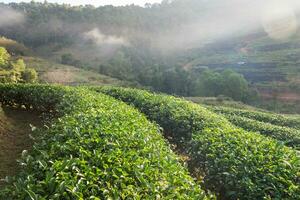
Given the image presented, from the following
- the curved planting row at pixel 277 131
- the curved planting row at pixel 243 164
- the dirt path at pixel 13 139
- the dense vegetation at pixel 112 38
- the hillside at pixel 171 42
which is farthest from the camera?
the dense vegetation at pixel 112 38

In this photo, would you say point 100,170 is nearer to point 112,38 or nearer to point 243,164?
point 243,164

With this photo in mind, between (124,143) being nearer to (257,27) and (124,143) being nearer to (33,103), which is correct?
(33,103)

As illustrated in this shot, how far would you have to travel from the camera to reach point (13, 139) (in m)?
14.5

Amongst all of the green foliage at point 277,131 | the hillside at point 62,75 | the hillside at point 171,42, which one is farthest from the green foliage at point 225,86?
the green foliage at point 277,131


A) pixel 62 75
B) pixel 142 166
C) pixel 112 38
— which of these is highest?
pixel 142 166

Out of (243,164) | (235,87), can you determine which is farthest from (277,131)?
(235,87)

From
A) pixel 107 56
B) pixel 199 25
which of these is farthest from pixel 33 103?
pixel 199 25

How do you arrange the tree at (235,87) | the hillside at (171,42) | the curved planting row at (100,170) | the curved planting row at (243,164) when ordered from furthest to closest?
1. the hillside at (171,42)
2. the tree at (235,87)
3. the curved planting row at (243,164)
4. the curved planting row at (100,170)

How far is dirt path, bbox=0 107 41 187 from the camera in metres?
11.0

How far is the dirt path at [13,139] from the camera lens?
11020 millimetres

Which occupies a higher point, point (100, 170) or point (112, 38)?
point (100, 170)

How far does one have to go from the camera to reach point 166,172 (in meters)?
6.59

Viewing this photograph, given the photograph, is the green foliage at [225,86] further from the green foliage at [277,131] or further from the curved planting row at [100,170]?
the curved planting row at [100,170]

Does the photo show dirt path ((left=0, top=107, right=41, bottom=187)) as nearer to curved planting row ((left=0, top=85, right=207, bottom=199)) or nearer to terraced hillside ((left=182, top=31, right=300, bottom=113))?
curved planting row ((left=0, top=85, right=207, bottom=199))
